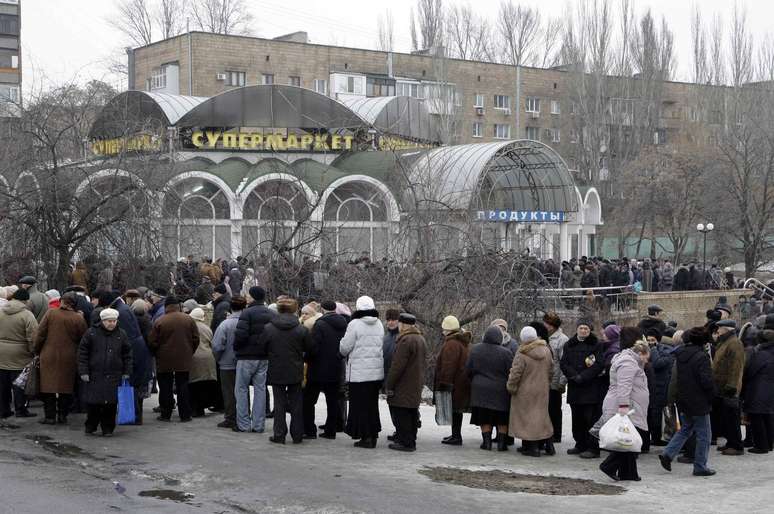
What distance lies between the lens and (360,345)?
41.8 ft

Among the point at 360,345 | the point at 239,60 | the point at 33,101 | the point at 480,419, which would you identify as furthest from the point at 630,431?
the point at 239,60

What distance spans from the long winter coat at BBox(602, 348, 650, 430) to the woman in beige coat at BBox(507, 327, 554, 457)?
821 millimetres

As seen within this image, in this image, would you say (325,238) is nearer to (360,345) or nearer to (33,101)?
(33,101)

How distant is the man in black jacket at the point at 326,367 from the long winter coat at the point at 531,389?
2.19 metres

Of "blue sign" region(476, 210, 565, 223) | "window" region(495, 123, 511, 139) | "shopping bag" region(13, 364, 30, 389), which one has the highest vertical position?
"window" region(495, 123, 511, 139)

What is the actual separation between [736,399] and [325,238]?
500 inches

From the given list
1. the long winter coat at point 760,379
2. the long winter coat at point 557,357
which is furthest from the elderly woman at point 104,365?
the long winter coat at point 760,379

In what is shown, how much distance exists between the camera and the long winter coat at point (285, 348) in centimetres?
1277

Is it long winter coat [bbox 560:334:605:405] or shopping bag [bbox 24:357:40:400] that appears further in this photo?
shopping bag [bbox 24:357:40:400]

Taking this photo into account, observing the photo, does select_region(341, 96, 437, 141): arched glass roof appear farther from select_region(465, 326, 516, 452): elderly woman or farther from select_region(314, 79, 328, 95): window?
select_region(465, 326, 516, 452): elderly woman

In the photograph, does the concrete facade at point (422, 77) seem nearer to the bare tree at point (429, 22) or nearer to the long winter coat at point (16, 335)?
the bare tree at point (429, 22)

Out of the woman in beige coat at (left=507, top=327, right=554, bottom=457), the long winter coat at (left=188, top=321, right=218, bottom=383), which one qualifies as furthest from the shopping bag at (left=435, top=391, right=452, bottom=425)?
the long winter coat at (left=188, top=321, right=218, bottom=383)

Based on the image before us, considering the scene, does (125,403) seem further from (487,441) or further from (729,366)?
(729,366)

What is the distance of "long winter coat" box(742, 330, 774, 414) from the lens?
42.3ft
